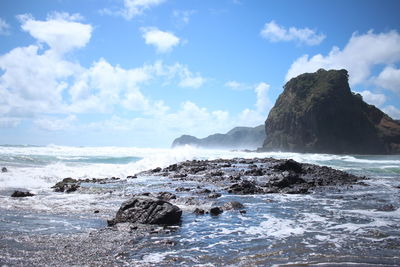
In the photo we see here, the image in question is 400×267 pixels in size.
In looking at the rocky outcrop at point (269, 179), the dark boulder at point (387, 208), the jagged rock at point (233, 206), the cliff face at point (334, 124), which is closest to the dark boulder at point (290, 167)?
the rocky outcrop at point (269, 179)

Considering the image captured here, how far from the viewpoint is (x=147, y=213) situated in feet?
38.1

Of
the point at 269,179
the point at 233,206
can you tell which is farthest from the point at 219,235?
the point at 269,179

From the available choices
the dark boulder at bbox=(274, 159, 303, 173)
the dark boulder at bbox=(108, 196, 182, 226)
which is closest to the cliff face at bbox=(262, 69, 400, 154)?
the dark boulder at bbox=(274, 159, 303, 173)

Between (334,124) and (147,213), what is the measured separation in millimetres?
118670

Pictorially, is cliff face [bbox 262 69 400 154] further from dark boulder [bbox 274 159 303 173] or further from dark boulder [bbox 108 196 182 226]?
dark boulder [bbox 108 196 182 226]

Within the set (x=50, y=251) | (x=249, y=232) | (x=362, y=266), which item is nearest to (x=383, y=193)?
(x=249, y=232)

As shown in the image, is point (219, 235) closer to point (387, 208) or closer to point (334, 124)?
point (387, 208)

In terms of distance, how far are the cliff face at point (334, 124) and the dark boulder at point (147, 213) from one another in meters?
112

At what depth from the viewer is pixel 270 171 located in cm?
3053

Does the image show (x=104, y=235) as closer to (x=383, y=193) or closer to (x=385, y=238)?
(x=385, y=238)

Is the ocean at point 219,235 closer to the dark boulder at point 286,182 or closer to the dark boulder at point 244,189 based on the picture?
the dark boulder at point 244,189

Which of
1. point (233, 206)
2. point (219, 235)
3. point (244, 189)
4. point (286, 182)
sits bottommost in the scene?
point (219, 235)

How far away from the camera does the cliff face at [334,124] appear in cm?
11706

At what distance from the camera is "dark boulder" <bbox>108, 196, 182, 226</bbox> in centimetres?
1142
